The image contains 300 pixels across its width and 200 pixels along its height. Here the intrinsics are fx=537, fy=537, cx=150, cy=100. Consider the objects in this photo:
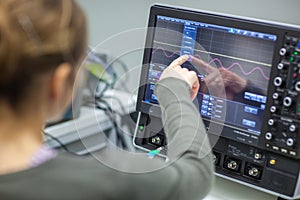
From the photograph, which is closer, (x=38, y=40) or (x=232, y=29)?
(x=38, y=40)

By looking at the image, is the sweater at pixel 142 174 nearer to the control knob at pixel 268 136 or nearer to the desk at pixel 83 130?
the control knob at pixel 268 136

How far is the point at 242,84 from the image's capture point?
1.14 metres

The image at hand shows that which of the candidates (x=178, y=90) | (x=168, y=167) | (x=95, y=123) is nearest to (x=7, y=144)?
(x=168, y=167)

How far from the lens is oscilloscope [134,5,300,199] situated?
3.55 feet

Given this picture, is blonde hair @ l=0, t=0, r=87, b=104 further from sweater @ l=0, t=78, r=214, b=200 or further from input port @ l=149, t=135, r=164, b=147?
input port @ l=149, t=135, r=164, b=147

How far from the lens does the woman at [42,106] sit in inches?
26.6

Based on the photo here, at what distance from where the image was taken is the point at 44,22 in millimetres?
682

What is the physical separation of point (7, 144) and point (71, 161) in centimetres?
9

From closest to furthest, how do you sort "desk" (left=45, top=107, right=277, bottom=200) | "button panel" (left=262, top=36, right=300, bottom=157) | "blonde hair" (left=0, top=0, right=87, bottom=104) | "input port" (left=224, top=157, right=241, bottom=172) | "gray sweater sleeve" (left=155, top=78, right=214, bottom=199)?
"blonde hair" (left=0, top=0, right=87, bottom=104), "gray sweater sleeve" (left=155, top=78, right=214, bottom=199), "button panel" (left=262, top=36, right=300, bottom=157), "input port" (left=224, top=157, right=241, bottom=172), "desk" (left=45, top=107, right=277, bottom=200)

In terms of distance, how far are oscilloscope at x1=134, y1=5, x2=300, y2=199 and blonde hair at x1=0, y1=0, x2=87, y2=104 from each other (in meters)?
0.51

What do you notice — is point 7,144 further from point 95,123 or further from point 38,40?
point 95,123

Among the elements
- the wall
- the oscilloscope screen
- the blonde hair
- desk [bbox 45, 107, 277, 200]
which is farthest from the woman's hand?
the blonde hair

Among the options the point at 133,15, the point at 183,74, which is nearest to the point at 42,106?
the point at 183,74

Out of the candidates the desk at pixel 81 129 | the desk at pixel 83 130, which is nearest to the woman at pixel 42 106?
the desk at pixel 83 130
